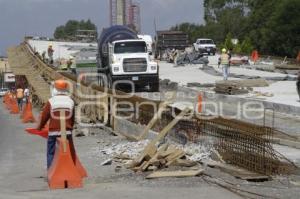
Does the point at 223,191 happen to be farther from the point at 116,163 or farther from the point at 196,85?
the point at 196,85

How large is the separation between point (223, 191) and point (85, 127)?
13.6 metres

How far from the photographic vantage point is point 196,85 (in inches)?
1395

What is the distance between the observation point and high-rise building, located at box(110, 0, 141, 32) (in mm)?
108887

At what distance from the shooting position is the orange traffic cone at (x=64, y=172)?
10.4 metres

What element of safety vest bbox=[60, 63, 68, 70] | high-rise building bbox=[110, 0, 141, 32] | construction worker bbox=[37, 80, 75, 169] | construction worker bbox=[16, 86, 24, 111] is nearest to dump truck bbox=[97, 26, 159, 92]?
construction worker bbox=[16, 86, 24, 111]

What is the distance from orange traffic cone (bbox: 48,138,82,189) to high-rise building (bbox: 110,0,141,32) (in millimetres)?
92196

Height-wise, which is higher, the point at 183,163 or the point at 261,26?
the point at 261,26

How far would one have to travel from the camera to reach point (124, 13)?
116 m

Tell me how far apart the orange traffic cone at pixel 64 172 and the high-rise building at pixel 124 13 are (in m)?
92.2

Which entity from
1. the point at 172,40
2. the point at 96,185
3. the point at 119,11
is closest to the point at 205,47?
the point at 172,40

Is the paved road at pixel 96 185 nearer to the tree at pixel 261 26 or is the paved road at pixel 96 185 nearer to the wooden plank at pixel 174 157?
the wooden plank at pixel 174 157

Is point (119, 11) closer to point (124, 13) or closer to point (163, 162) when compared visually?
point (124, 13)

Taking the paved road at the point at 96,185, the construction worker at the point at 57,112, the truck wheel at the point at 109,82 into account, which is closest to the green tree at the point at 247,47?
the truck wheel at the point at 109,82

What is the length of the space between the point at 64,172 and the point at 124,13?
106558 mm
